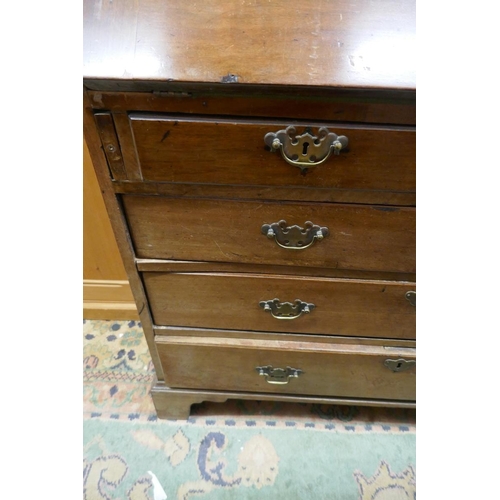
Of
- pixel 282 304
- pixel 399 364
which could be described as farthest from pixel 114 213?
pixel 399 364

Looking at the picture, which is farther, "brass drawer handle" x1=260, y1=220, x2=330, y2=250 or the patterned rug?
the patterned rug

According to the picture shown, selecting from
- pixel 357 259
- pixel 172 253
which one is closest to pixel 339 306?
pixel 357 259

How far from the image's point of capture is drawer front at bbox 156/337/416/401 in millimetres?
839

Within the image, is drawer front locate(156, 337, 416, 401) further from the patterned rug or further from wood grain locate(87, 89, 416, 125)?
wood grain locate(87, 89, 416, 125)

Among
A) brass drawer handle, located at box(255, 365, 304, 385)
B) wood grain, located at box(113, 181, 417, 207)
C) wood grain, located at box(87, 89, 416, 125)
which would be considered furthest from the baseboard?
wood grain, located at box(87, 89, 416, 125)

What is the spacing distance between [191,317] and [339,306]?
32cm

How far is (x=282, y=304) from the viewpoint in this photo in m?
0.76

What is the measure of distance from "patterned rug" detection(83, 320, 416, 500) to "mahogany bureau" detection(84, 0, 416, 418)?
319 mm

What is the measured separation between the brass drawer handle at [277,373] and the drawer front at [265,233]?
324 millimetres

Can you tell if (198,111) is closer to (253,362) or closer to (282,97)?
(282,97)

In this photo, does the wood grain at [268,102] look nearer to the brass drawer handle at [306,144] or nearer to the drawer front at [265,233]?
the brass drawer handle at [306,144]

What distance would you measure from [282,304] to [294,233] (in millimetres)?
184

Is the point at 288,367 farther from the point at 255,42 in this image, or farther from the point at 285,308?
the point at 255,42

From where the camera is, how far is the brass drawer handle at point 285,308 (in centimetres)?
75
